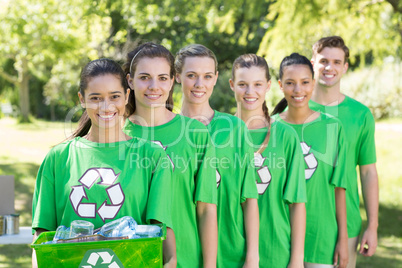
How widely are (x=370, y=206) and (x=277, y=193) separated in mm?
1110

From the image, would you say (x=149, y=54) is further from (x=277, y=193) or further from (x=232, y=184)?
(x=277, y=193)

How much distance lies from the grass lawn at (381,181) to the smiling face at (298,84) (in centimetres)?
147

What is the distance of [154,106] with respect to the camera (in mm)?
2744

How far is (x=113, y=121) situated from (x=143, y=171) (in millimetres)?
312

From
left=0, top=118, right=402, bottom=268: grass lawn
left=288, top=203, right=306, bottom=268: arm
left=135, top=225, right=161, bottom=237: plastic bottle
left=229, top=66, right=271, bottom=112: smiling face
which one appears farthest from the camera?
left=0, top=118, right=402, bottom=268: grass lawn

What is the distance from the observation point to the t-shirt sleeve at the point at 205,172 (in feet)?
8.64

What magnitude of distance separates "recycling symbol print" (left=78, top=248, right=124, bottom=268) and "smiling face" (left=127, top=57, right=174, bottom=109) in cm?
105

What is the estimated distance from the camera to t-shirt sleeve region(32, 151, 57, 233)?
2.34 m

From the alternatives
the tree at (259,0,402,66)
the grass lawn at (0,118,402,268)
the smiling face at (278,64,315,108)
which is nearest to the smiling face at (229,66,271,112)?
the smiling face at (278,64,315,108)

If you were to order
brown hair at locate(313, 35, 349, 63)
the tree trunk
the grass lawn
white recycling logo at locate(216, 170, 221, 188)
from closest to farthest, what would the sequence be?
white recycling logo at locate(216, 170, 221, 188) < brown hair at locate(313, 35, 349, 63) < the grass lawn < the tree trunk

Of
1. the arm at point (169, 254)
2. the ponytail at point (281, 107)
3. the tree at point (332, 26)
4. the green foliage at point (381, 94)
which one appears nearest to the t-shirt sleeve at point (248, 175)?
the arm at point (169, 254)

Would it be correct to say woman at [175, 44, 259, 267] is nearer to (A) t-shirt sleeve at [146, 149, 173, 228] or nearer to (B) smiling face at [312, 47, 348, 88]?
(A) t-shirt sleeve at [146, 149, 173, 228]

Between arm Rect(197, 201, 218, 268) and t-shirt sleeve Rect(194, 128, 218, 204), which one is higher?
t-shirt sleeve Rect(194, 128, 218, 204)

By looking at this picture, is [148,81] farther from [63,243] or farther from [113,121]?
[63,243]
